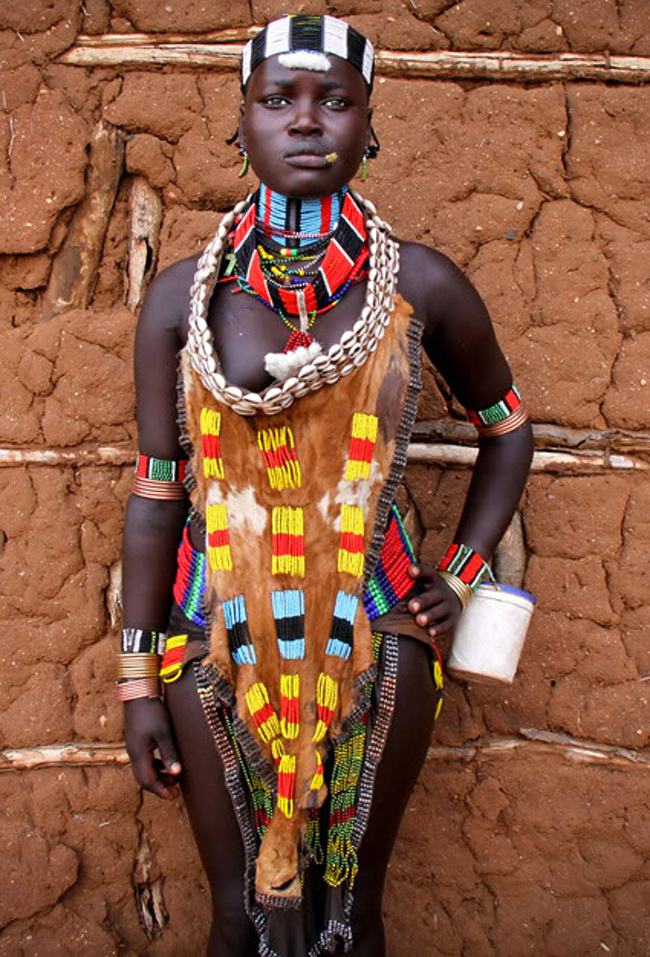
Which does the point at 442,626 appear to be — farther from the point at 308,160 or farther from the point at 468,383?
the point at 308,160

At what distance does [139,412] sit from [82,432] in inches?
23.9

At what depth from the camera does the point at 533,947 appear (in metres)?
2.94

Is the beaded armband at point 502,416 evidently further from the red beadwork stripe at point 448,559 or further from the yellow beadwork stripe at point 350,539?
the yellow beadwork stripe at point 350,539

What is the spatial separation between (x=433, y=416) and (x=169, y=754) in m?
1.14

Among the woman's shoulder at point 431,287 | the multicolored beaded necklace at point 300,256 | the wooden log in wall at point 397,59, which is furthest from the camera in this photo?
the wooden log in wall at point 397,59

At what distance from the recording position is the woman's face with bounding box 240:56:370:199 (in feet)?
6.32

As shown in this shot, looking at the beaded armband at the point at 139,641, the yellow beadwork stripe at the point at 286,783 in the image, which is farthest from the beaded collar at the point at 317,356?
the yellow beadwork stripe at the point at 286,783

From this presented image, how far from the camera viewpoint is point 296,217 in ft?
6.59

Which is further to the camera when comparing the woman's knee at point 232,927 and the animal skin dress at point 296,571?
the woman's knee at point 232,927

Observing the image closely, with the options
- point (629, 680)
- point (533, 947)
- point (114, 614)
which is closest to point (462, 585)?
point (629, 680)

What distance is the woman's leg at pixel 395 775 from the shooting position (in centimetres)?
217

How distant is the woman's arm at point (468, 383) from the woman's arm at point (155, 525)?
508 millimetres

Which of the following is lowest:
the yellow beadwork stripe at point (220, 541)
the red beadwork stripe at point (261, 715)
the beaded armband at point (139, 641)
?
the red beadwork stripe at point (261, 715)

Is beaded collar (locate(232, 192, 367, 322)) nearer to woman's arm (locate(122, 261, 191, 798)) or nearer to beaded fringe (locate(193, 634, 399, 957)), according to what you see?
woman's arm (locate(122, 261, 191, 798))
